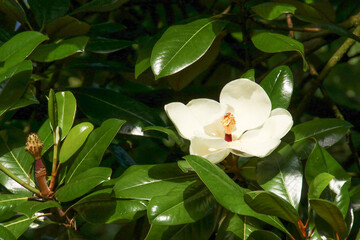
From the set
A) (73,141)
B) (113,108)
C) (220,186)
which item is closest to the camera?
(220,186)

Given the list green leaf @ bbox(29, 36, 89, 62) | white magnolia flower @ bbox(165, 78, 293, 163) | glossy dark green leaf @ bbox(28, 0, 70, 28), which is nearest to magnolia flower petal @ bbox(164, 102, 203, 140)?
white magnolia flower @ bbox(165, 78, 293, 163)

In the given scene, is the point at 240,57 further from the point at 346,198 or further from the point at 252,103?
the point at 346,198

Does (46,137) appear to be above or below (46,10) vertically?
below

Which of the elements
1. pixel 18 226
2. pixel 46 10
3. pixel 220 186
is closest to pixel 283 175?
pixel 220 186

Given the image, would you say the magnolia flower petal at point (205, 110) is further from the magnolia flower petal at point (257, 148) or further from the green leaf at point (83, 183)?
the green leaf at point (83, 183)

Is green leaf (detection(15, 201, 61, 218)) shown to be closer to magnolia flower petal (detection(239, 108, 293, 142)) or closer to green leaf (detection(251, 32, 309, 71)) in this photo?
magnolia flower petal (detection(239, 108, 293, 142))

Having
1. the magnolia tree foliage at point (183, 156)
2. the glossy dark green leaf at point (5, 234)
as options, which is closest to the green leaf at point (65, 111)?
the magnolia tree foliage at point (183, 156)

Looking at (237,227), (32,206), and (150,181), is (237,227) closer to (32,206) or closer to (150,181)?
(150,181)
